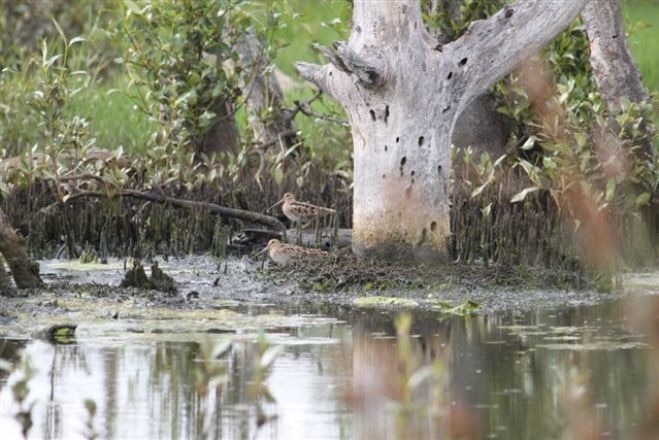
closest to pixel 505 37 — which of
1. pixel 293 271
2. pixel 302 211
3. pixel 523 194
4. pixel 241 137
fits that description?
pixel 523 194

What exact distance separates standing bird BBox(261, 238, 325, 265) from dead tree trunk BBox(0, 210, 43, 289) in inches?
60.2

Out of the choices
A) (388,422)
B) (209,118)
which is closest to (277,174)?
(209,118)

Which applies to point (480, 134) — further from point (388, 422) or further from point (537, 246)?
point (388, 422)

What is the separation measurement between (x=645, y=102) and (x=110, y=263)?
335cm

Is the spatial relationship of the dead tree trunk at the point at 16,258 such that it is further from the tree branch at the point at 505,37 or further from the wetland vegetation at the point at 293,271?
the tree branch at the point at 505,37

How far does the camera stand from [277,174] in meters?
11.8

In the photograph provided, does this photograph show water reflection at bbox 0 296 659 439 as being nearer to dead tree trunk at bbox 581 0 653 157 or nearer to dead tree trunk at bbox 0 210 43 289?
dead tree trunk at bbox 0 210 43 289

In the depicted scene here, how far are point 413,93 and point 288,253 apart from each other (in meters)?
1.16

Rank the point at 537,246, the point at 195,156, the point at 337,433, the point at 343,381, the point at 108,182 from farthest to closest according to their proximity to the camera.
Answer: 1. the point at 195,156
2. the point at 108,182
3. the point at 537,246
4. the point at 343,381
5. the point at 337,433

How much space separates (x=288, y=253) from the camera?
965 centimetres

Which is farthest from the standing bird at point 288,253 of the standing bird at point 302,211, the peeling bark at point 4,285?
the peeling bark at point 4,285

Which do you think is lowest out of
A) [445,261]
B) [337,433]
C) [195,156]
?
[337,433]

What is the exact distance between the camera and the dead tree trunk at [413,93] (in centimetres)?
915

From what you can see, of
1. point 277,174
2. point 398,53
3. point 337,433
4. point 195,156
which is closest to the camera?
point 337,433
